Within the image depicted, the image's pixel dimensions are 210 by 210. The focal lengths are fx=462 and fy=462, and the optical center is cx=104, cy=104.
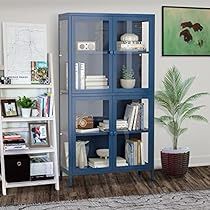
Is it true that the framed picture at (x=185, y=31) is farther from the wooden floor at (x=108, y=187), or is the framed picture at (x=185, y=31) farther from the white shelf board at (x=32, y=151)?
the white shelf board at (x=32, y=151)

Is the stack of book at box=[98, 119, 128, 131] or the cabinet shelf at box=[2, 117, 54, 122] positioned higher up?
the cabinet shelf at box=[2, 117, 54, 122]

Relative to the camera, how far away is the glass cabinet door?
464 cm

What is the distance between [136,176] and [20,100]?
1530 millimetres

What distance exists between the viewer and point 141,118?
494 cm

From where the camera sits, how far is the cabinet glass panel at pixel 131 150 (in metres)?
4.92

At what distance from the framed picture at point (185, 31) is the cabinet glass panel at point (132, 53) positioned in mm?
539

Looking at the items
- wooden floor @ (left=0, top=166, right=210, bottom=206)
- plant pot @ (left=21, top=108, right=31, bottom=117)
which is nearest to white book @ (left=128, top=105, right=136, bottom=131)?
wooden floor @ (left=0, top=166, right=210, bottom=206)

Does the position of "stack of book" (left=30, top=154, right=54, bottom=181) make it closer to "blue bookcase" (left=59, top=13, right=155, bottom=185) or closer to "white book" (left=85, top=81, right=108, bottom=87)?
"blue bookcase" (left=59, top=13, right=155, bottom=185)

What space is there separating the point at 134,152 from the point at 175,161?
468mm

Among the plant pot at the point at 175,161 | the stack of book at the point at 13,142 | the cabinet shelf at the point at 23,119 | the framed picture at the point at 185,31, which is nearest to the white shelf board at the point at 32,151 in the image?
the stack of book at the point at 13,142

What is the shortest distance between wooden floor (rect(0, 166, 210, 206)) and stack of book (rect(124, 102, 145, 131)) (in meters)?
0.58

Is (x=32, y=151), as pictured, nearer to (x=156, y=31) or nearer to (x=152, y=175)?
(x=152, y=175)

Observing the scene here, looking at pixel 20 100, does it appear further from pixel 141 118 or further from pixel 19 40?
pixel 141 118

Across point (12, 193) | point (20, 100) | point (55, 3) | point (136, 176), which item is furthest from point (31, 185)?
point (55, 3)
